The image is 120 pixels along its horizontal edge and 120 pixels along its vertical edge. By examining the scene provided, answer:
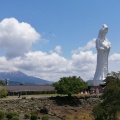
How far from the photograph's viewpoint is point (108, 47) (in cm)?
9150

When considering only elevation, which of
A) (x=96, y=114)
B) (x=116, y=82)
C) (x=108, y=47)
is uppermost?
(x=108, y=47)

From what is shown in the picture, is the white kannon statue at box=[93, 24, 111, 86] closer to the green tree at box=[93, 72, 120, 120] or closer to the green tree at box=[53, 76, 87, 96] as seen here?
the green tree at box=[53, 76, 87, 96]

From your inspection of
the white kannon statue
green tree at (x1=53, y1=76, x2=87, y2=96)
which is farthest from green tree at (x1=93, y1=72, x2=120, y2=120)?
the white kannon statue

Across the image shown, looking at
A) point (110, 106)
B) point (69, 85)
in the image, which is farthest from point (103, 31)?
point (110, 106)

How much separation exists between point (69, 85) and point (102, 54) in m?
25.3

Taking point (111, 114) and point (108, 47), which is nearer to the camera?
point (111, 114)

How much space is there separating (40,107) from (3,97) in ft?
25.2

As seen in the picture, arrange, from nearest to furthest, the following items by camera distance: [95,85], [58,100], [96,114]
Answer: [96,114], [58,100], [95,85]

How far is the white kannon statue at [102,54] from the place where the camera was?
9150 centimetres

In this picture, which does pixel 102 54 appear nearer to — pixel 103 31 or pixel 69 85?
pixel 103 31

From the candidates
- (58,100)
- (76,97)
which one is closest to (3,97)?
(58,100)

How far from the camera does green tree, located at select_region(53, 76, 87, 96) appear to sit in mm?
68438

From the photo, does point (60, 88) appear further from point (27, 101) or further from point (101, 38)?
point (101, 38)

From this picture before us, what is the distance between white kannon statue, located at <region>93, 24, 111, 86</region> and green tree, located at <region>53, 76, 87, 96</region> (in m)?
21.0
